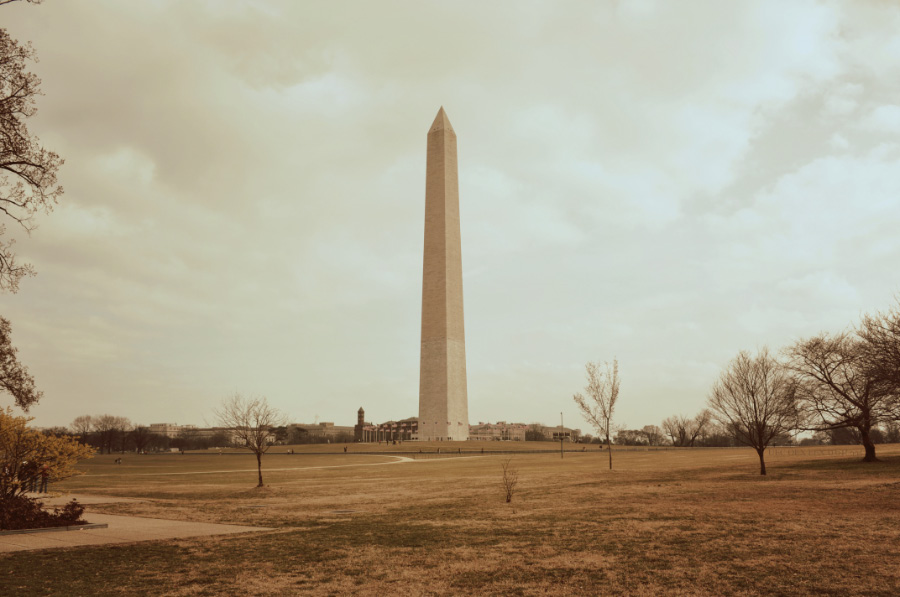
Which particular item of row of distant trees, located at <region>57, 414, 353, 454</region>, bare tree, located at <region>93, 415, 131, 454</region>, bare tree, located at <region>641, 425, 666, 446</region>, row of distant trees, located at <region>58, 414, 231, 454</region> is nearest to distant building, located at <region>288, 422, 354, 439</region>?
row of distant trees, located at <region>57, 414, 353, 454</region>

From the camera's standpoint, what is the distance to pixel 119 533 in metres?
13.2

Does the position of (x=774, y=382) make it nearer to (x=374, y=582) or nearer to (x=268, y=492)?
(x=268, y=492)

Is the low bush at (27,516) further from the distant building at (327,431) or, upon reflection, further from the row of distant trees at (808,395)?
the distant building at (327,431)

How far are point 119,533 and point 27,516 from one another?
2.14 meters

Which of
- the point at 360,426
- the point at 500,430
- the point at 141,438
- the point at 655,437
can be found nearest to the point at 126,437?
the point at 141,438

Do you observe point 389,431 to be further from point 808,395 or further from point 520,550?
point 520,550

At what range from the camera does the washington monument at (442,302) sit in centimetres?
8044

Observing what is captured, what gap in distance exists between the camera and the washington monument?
80438 millimetres

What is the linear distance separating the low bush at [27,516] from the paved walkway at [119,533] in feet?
1.91

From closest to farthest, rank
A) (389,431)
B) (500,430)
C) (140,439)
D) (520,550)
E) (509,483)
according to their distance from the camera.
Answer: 1. (520,550)
2. (509,483)
3. (140,439)
4. (389,431)
5. (500,430)

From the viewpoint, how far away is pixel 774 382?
31578 mm

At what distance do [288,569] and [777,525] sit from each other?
35.7 feet

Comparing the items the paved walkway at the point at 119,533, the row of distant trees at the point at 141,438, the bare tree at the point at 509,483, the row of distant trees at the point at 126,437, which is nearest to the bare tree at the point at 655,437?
the row of distant trees at the point at 141,438

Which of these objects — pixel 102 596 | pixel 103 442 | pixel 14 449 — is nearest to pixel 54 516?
pixel 14 449
